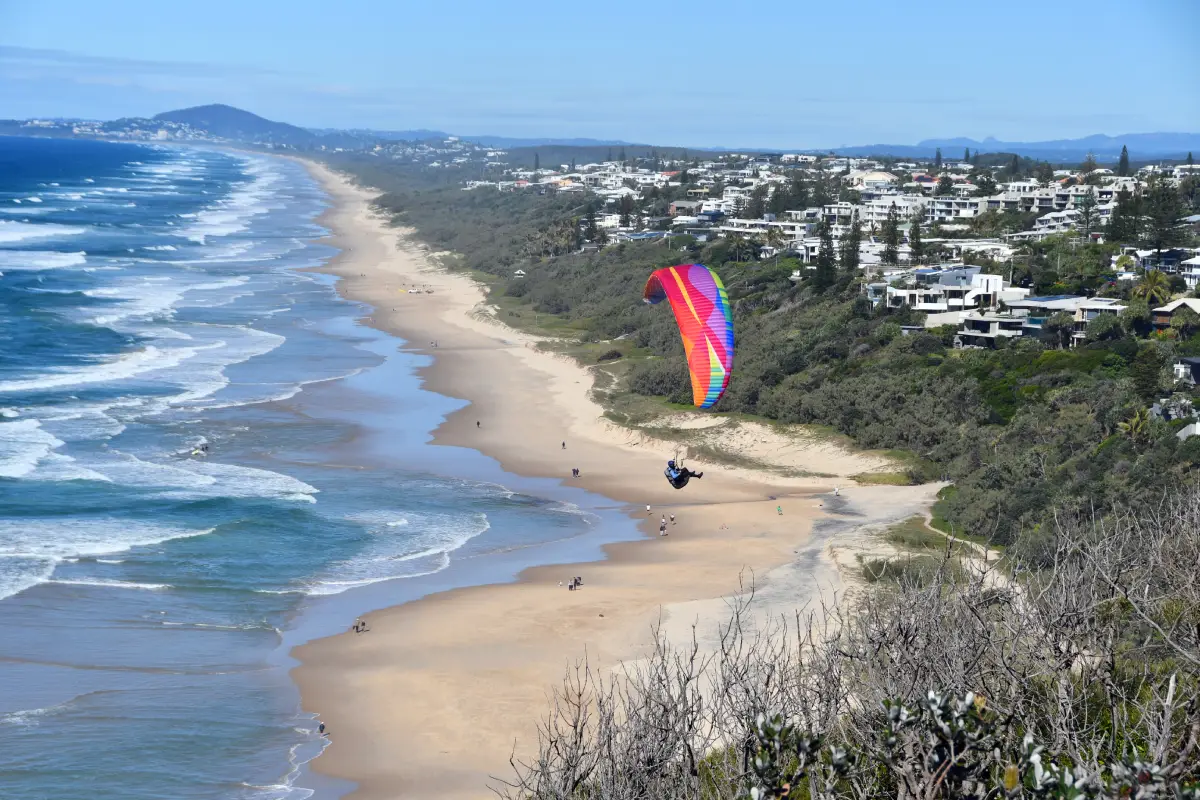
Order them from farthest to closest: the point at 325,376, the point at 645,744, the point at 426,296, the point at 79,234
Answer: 1. the point at 79,234
2. the point at 426,296
3. the point at 325,376
4. the point at 645,744

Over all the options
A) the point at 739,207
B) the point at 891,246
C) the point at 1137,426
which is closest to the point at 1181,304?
the point at 1137,426

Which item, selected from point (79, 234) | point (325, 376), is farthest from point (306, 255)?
point (325, 376)

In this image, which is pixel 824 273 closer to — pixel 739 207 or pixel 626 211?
pixel 739 207

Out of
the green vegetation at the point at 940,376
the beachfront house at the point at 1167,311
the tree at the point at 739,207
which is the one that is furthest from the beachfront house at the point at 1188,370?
the tree at the point at 739,207

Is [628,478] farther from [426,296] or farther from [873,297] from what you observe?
[426,296]

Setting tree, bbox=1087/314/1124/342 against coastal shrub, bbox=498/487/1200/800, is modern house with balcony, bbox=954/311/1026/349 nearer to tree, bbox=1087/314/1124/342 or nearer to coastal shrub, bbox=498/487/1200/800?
tree, bbox=1087/314/1124/342

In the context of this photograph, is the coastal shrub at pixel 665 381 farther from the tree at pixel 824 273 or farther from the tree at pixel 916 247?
the tree at pixel 916 247
